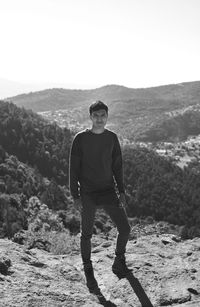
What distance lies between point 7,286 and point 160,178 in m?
75.2

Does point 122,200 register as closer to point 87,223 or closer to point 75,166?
point 87,223

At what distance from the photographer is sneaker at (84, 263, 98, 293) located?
7.03m

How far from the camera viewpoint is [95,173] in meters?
7.00

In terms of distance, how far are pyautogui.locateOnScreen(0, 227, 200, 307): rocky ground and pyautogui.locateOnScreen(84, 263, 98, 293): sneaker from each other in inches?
4.4

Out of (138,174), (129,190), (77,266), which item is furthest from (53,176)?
(77,266)

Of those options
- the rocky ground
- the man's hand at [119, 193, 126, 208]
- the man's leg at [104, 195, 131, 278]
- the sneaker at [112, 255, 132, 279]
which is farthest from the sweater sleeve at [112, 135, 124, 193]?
the rocky ground

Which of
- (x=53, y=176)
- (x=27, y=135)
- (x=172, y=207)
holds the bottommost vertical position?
(x=172, y=207)

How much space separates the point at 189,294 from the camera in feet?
22.4

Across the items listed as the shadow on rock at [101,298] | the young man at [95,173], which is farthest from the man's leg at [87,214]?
the shadow on rock at [101,298]

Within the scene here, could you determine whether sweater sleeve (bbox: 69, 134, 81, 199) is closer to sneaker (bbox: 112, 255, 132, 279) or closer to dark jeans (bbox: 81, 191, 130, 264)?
dark jeans (bbox: 81, 191, 130, 264)

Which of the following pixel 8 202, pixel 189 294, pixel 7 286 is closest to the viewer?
pixel 7 286

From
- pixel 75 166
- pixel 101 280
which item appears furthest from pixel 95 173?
pixel 101 280

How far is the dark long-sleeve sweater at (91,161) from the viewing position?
6891mm

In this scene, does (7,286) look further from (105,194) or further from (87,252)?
(105,194)
